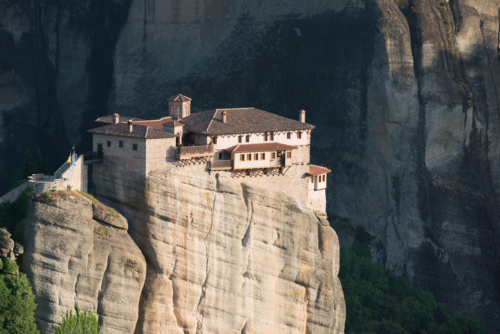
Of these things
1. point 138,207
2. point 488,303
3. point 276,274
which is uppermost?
point 138,207

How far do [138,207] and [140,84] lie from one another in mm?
44731

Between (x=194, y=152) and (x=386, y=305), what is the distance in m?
33.0

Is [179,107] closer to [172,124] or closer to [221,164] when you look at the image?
[172,124]

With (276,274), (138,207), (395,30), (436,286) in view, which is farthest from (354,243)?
(138,207)

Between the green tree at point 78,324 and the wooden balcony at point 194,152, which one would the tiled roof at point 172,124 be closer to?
the wooden balcony at point 194,152

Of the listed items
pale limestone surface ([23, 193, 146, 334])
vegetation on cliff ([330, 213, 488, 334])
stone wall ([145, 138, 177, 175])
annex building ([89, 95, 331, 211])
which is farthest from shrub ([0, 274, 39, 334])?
vegetation on cliff ([330, 213, 488, 334])

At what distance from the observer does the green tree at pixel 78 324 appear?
63.0 metres

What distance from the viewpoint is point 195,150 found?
222ft

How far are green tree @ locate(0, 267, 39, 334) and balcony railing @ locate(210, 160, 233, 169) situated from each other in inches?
594

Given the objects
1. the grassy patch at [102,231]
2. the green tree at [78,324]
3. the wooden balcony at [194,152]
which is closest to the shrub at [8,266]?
the green tree at [78,324]

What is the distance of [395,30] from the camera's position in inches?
3784

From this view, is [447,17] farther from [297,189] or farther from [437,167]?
[297,189]

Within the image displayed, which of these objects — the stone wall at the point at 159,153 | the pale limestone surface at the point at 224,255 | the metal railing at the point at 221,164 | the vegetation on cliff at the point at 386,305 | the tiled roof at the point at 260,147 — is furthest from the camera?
the vegetation on cliff at the point at 386,305

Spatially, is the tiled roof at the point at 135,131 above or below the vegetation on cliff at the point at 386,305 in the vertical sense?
above
